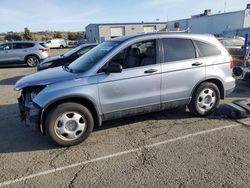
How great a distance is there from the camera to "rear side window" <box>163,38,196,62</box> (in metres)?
4.65

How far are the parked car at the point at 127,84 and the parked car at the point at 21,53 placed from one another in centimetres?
1155

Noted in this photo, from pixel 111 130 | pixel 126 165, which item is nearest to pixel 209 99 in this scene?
pixel 111 130

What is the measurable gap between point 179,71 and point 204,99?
0.93 metres

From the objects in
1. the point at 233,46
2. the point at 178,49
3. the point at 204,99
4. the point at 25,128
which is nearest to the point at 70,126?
the point at 25,128

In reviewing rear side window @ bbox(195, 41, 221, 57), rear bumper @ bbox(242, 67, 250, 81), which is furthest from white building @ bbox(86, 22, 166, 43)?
rear side window @ bbox(195, 41, 221, 57)

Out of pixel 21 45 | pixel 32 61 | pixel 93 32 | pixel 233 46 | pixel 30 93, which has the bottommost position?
pixel 32 61

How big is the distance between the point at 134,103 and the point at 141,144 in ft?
2.54

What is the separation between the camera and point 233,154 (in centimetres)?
362

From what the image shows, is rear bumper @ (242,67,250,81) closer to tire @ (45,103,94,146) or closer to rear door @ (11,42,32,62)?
tire @ (45,103,94,146)

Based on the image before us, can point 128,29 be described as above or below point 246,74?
above

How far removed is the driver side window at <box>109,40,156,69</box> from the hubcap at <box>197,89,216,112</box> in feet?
4.46

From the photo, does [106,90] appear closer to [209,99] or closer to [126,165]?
[126,165]

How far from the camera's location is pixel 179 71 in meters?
4.68

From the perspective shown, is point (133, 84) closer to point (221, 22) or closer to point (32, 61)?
point (32, 61)
